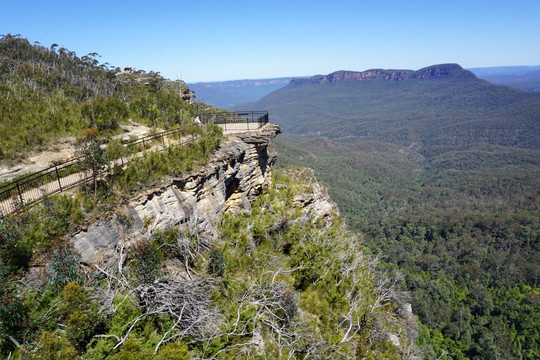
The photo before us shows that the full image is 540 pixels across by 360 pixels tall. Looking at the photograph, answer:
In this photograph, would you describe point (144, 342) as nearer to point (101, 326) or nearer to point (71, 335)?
point (101, 326)

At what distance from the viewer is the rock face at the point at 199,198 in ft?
25.1

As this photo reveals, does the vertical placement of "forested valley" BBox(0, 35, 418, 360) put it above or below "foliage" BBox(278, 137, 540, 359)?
above

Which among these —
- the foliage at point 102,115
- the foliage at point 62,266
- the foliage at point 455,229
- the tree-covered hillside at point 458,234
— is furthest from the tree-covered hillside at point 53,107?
the foliage at point 455,229

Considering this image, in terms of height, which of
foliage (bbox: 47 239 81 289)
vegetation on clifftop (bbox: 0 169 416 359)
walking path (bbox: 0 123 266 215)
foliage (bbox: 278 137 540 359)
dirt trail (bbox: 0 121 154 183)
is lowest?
foliage (bbox: 278 137 540 359)

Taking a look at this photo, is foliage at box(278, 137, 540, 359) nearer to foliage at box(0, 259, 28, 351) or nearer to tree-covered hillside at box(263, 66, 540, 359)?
tree-covered hillside at box(263, 66, 540, 359)

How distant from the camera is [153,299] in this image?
7070 millimetres

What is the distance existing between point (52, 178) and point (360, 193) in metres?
128

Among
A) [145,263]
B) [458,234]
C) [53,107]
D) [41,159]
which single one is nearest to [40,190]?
[41,159]

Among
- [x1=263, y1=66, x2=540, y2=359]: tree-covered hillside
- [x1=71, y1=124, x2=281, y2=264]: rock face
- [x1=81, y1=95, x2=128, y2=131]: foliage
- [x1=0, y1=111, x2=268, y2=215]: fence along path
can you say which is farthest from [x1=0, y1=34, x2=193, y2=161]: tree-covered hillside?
[x1=263, y1=66, x2=540, y2=359]: tree-covered hillside

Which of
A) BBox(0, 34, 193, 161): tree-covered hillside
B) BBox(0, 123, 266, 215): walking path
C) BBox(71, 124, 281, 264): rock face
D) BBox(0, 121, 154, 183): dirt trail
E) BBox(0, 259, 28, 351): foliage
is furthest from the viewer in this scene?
BBox(0, 34, 193, 161): tree-covered hillside

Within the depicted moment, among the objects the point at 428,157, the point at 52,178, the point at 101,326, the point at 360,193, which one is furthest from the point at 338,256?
the point at 428,157

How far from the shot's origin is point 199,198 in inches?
454

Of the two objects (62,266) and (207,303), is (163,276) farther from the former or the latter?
(62,266)

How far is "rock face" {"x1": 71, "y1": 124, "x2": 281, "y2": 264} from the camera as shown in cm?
765
